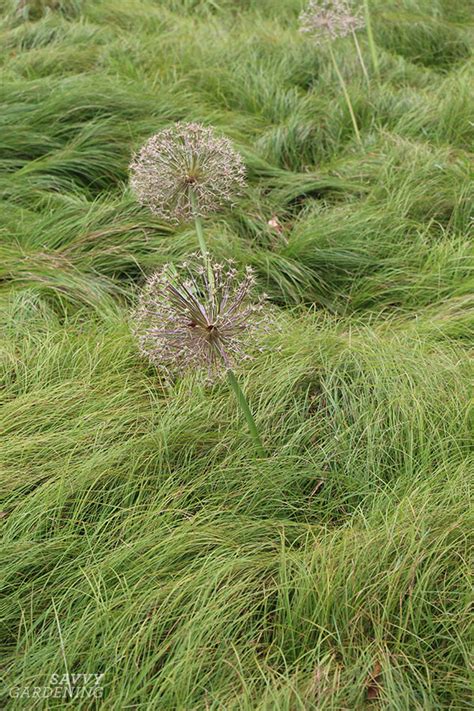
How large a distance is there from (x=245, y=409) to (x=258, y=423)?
12.2 inches

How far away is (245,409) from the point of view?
2.32 metres

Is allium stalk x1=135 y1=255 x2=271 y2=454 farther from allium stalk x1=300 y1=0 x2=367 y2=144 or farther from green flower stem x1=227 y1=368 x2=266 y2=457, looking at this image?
allium stalk x1=300 y1=0 x2=367 y2=144

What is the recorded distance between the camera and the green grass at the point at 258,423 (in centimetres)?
194

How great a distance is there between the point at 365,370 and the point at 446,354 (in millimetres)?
340

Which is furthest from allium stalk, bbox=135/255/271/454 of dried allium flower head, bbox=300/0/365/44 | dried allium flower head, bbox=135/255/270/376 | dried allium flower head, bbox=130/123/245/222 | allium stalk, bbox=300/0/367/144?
dried allium flower head, bbox=300/0/365/44

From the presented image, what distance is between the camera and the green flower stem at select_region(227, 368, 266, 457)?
228 centimetres

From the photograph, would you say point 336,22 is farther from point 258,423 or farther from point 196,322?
point 196,322

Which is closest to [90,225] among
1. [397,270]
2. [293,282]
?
[293,282]

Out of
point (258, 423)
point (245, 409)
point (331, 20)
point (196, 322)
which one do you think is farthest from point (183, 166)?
point (331, 20)

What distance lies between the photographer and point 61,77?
5102 mm

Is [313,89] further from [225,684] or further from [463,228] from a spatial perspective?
[225,684]

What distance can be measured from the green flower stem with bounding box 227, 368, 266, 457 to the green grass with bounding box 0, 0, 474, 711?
0.06m

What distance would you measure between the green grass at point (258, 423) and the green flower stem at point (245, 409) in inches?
2.5

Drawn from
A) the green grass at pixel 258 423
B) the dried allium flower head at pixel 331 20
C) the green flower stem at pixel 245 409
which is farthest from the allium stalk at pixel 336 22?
the green flower stem at pixel 245 409
